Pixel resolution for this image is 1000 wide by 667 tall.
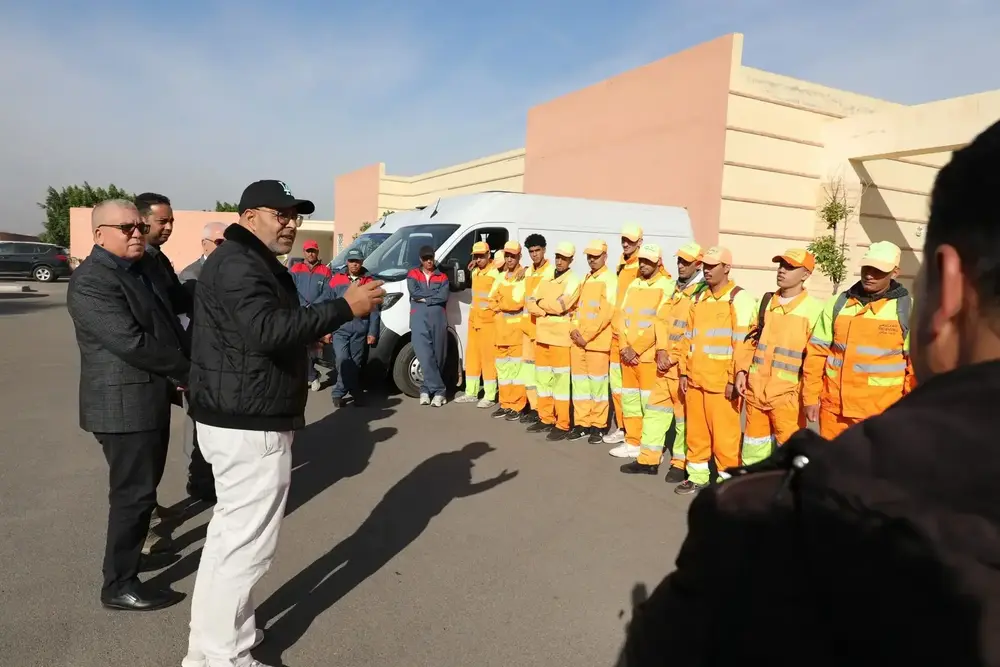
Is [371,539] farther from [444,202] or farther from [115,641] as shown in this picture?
[444,202]

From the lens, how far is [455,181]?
27.4 metres

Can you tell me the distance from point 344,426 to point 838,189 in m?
12.7

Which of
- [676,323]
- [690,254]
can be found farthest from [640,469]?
[690,254]

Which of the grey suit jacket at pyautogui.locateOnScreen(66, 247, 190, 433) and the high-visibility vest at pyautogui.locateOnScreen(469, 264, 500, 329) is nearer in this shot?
the grey suit jacket at pyautogui.locateOnScreen(66, 247, 190, 433)

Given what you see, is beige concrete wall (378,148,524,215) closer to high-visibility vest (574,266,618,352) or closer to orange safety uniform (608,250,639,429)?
orange safety uniform (608,250,639,429)

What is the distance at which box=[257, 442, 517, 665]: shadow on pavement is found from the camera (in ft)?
10.7

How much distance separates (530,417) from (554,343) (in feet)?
4.16

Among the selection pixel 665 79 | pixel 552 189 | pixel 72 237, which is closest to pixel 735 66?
pixel 665 79

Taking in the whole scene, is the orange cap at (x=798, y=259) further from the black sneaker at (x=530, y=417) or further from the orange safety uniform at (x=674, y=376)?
the black sneaker at (x=530, y=417)

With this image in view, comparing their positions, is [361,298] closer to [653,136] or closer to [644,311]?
[644,311]

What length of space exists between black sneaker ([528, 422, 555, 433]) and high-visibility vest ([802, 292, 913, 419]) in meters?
3.20

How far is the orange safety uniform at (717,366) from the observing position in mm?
5020

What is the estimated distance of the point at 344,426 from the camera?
7051 millimetres

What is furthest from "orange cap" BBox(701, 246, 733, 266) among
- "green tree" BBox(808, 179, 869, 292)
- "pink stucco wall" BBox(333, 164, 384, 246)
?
"pink stucco wall" BBox(333, 164, 384, 246)
